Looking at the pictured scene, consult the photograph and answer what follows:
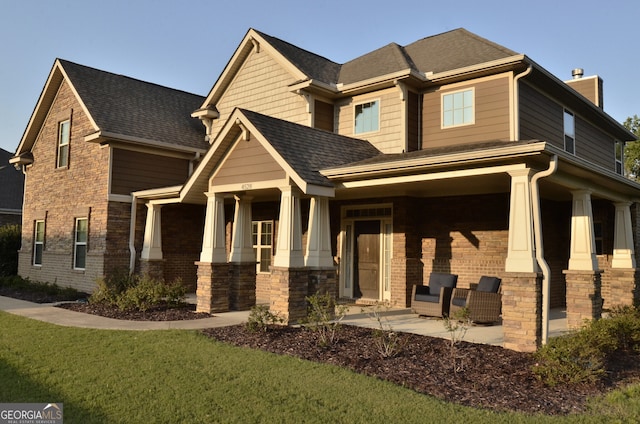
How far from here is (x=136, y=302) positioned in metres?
11.9

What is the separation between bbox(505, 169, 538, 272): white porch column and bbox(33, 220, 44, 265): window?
16.9 m

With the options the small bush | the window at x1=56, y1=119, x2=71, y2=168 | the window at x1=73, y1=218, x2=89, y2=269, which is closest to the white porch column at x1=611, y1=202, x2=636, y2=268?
the small bush

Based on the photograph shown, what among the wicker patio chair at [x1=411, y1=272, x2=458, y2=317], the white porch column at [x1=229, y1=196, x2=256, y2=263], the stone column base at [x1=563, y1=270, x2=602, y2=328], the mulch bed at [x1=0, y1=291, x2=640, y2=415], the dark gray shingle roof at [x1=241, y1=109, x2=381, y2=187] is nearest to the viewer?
the mulch bed at [x1=0, y1=291, x2=640, y2=415]

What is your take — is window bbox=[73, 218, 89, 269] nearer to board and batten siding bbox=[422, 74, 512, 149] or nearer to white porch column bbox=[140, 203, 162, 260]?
white porch column bbox=[140, 203, 162, 260]

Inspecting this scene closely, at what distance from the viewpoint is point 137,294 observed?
1204cm

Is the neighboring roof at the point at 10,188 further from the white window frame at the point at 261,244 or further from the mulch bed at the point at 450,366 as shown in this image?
the mulch bed at the point at 450,366

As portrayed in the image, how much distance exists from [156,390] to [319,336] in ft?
10.8

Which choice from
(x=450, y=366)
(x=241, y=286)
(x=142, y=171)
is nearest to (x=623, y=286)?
(x=450, y=366)

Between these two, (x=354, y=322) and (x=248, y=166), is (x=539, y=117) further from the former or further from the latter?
(x=248, y=166)

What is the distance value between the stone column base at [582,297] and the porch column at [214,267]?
7163mm

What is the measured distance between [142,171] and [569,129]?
12.4m

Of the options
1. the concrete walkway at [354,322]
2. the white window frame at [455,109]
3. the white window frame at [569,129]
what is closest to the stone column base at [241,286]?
the concrete walkway at [354,322]

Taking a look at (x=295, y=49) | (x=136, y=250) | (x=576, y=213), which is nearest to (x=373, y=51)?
(x=295, y=49)

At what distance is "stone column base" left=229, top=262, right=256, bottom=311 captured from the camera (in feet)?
39.5
